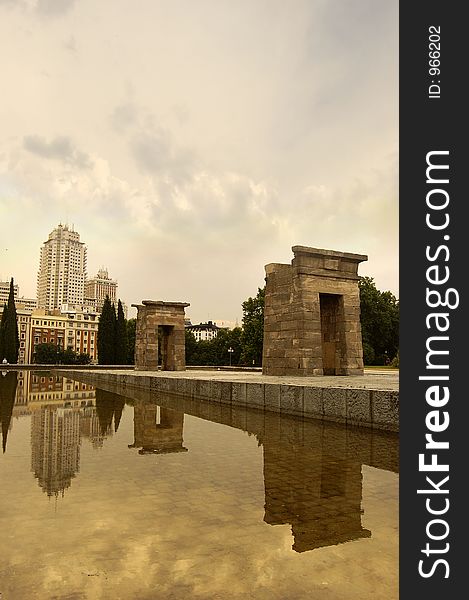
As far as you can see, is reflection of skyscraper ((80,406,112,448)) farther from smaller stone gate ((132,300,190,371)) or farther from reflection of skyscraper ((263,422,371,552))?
smaller stone gate ((132,300,190,371))

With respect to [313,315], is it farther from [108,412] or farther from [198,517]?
[198,517]

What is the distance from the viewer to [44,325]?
370 ft

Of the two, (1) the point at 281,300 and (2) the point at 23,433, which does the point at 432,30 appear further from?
(1) the point at 281,300

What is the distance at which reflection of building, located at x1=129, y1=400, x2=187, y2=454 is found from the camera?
6.96m

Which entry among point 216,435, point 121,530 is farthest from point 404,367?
point 216,435

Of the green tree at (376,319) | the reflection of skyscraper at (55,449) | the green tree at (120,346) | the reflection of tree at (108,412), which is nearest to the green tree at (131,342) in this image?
the green tree at (120,346)

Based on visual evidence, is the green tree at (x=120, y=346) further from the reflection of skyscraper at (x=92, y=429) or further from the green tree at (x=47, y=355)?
the reflection of skyscraper at (x=92, y=429)

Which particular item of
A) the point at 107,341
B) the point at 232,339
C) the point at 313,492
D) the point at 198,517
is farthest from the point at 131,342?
the point at 198,517

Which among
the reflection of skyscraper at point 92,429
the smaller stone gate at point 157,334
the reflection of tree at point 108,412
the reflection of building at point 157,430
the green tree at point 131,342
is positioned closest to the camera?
the reflection of building at point 157,430

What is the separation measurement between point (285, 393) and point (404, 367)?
23.9 ft

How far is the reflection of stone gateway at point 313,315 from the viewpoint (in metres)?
17.7

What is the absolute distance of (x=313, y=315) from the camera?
17.8 metres

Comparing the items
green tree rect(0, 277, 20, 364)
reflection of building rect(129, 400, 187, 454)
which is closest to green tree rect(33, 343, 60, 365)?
green tree rect(0, 277, 20, 364)

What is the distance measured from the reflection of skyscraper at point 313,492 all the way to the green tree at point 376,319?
39678mm
